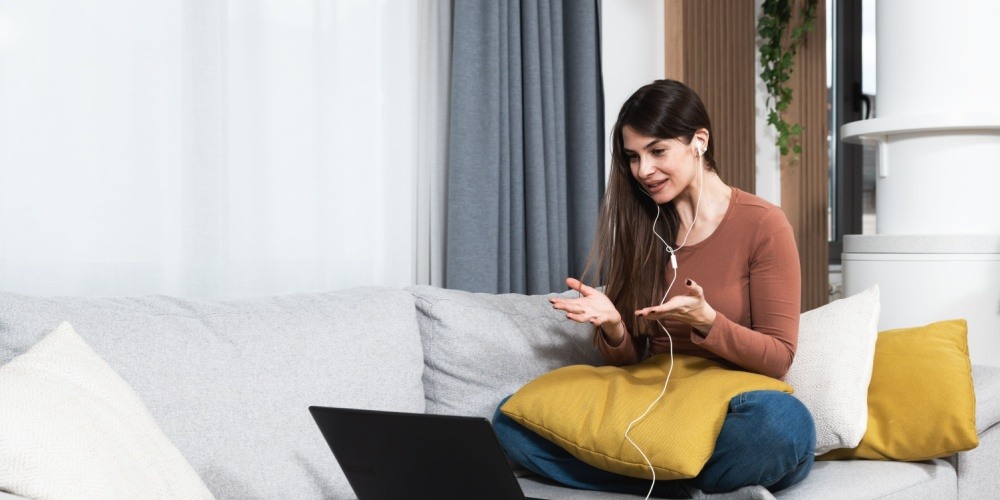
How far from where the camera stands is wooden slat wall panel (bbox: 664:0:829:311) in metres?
3.55

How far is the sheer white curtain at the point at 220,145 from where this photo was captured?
1.79 metres

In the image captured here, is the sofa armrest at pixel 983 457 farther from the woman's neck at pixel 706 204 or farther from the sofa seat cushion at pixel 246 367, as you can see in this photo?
the sofa seat cushion at pixel 246 367

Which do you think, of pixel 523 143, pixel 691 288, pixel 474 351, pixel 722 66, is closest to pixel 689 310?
pixel 691 288

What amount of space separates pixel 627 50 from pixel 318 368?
2023 mm

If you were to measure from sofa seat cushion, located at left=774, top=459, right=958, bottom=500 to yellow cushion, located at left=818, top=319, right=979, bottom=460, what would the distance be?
0.04 metres

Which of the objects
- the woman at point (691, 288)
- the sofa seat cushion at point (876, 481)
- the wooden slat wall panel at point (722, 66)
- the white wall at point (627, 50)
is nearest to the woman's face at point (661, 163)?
the woman at point (691, 288)

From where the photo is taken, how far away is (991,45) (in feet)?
8.64

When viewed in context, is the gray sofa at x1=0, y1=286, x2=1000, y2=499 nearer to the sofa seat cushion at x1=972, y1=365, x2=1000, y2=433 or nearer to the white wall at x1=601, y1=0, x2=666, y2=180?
the sofa seat cushion at x1=972, y1=365, x2=1000, y2=433

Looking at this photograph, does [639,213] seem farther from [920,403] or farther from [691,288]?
[920,403]

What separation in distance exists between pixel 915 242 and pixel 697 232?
1.01m

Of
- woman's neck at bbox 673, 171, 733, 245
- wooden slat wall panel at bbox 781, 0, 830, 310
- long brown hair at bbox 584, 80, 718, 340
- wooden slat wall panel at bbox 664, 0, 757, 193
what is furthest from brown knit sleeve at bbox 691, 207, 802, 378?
wooden slat wall panel at bbox 781, 0, 830, 310

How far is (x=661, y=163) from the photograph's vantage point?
1.95 meters

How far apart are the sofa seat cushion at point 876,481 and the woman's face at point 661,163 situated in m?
0.64

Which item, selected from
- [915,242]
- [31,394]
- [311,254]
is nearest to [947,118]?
[915,242]
